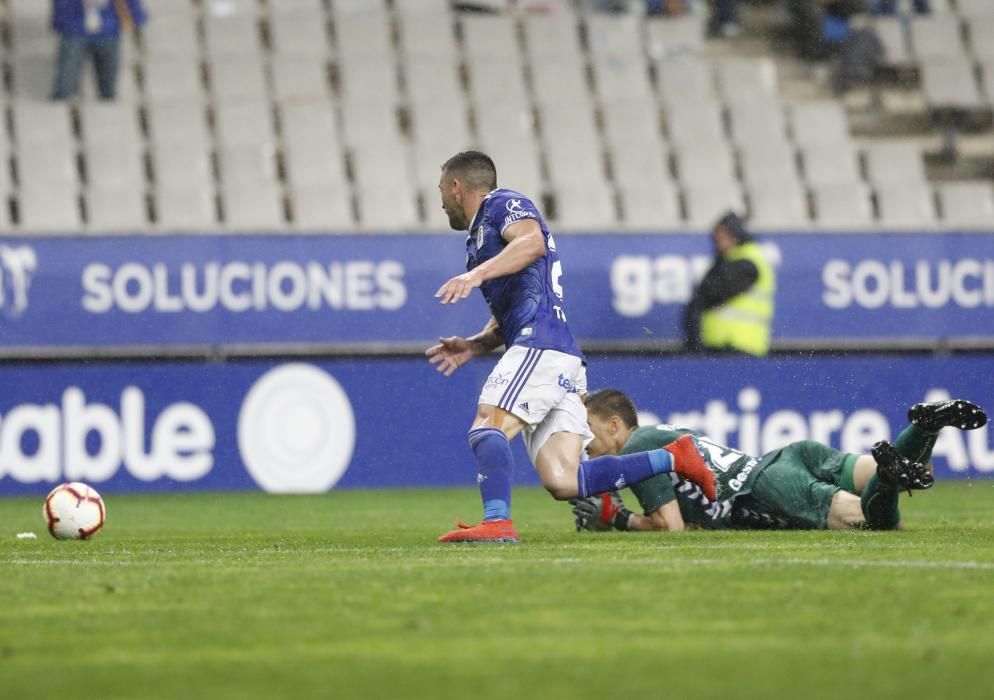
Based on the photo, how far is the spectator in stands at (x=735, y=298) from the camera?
15453mm

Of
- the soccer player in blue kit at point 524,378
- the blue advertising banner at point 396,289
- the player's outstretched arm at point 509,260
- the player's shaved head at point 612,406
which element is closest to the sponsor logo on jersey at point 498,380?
the soccer player in blue kit at point 524,378

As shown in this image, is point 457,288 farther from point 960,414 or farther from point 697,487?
point 960,414

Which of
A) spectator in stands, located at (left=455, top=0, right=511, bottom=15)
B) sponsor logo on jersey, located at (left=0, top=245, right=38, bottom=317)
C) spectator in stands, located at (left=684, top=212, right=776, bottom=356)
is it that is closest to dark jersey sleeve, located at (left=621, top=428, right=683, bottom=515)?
spectator in stands, located at (left=684, top=212, right=776, bottom=356)

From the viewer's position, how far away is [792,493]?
912 cm

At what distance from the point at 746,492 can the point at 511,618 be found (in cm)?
402

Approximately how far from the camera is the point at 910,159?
1902 centimetres

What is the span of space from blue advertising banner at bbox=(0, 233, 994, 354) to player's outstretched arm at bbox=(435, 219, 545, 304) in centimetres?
684

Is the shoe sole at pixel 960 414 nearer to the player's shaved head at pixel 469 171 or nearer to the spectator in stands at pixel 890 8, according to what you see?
the player's shaved head at pixel 469 171

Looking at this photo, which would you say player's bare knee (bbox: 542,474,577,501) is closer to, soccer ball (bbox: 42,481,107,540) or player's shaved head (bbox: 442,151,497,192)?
player's shaved head (bbox: 442,151,497,192)

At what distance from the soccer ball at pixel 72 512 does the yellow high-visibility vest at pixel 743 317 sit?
741cm

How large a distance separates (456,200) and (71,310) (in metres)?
7.15

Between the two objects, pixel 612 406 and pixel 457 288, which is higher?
pixel 457 288

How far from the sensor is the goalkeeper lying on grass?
9.08 metres

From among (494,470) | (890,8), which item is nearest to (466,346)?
(494,470)
